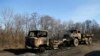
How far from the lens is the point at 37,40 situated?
3077cm

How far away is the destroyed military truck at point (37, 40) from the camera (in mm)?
30781

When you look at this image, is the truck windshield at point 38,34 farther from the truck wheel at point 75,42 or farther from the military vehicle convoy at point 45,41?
the truck wheel at point 75,42

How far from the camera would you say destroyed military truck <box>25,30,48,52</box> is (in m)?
30.8

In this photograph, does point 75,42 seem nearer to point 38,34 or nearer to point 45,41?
point 45,41

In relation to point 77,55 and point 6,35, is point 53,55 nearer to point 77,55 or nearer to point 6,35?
point 77,55

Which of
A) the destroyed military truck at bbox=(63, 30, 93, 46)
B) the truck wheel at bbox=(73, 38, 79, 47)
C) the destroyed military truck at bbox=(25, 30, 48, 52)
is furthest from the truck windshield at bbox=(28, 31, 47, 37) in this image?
the truck wheel at bbox=(73, 38, 79, 47)

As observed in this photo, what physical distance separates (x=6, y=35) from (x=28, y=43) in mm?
23264

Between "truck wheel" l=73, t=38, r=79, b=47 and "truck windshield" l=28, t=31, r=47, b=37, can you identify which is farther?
"truck wheel" l=73, t=38, r=79, b=47

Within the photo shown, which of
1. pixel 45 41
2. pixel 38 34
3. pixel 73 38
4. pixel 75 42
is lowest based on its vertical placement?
pixel 75 42

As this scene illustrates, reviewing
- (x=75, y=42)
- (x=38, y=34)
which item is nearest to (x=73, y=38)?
(x=75, y=42)

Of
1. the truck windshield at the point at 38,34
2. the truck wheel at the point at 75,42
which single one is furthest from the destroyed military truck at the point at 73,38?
the truck windshield at the point at 38,34

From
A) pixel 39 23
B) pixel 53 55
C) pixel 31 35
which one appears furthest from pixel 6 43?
pixel 39 23

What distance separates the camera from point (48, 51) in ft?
103

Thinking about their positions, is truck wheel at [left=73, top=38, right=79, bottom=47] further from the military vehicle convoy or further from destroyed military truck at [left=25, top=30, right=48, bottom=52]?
destroyed military truck at [left=25, top=30, right=48, bottom=52]
